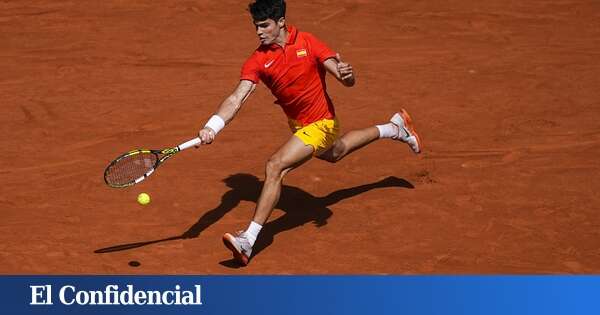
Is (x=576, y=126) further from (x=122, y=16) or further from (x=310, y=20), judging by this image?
(x=122, y=16)

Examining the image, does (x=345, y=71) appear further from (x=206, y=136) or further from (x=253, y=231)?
(x=253, y=231)

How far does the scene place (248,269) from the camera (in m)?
10.2

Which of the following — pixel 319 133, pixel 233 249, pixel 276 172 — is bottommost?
pixel 233 249

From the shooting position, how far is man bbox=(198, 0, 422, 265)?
10188mm

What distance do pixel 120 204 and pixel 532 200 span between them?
3.87 meters

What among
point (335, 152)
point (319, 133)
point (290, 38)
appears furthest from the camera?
point (335, 152)

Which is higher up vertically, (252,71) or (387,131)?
(252,71)

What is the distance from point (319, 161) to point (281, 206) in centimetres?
119

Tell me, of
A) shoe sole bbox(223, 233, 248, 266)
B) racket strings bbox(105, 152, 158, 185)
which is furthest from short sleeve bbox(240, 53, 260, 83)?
shoe sole bbox(223, 233, 248, 266)

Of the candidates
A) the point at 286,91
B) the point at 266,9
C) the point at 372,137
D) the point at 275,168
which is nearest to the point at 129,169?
the point at 275,168

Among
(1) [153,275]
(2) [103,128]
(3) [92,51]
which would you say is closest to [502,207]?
(1) [153,275]

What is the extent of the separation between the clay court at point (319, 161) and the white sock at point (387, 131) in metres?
0.58

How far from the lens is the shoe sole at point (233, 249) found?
10.0 m

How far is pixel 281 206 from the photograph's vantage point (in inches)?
456
